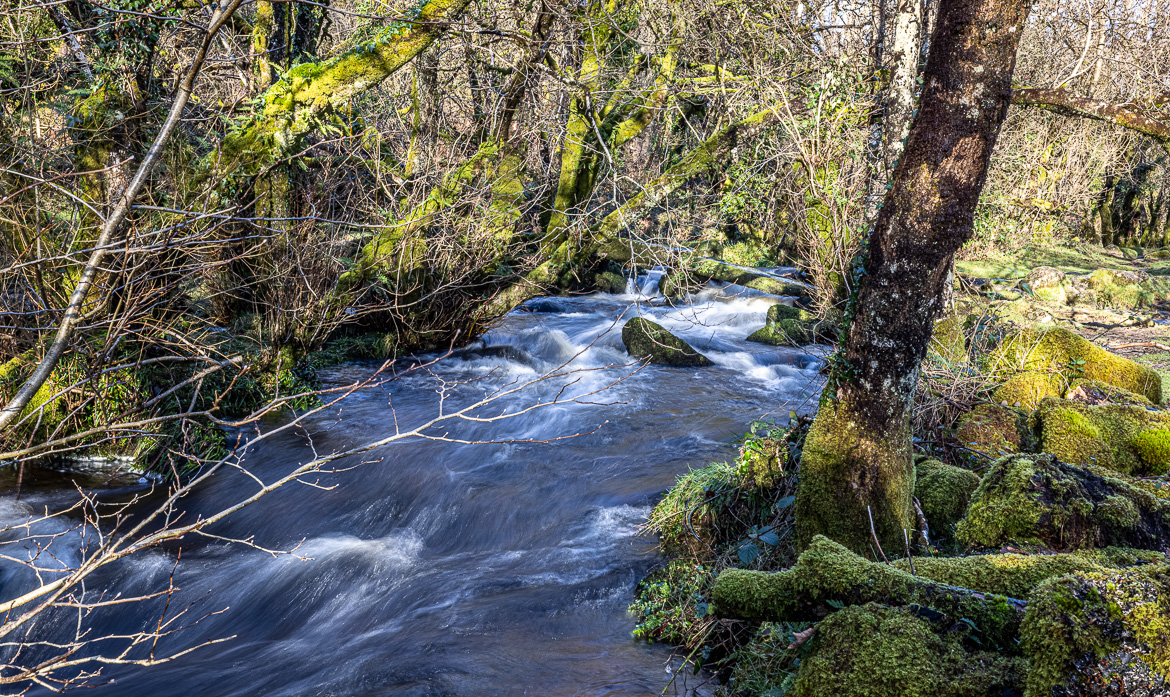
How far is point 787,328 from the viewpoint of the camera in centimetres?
1202

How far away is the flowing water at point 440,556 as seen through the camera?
13.8 feet

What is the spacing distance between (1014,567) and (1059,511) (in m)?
0.81

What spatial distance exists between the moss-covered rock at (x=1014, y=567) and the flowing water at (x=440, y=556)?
1.51 meters

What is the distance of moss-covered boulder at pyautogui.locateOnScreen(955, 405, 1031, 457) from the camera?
4.86 metres

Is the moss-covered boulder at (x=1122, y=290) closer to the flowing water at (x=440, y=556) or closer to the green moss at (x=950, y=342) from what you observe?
the flowing water at (x=440, y=556)

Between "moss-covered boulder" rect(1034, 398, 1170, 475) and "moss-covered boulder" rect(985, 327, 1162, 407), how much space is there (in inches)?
43.0

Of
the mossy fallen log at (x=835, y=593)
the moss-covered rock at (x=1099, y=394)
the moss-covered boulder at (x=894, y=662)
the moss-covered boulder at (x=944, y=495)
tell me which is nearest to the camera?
the moss-covered boulder at (x=894, y=662)

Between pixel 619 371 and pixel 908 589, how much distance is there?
29.1ft

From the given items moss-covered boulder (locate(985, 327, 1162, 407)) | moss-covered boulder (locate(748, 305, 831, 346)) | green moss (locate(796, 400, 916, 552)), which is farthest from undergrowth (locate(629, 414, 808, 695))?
moss-covered boulder (locate(748, 305, 831, 346))

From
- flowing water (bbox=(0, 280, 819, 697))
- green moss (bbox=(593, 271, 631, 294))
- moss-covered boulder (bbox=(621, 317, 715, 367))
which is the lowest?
flowing water (bbox=(0, 280, 819, 697))

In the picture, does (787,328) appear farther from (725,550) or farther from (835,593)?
(835,593)

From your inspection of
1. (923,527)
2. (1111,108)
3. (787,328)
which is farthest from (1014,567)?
(787,328)

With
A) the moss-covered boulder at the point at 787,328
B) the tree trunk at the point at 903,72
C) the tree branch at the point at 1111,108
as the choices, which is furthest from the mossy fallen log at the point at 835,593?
the moss-covered boulder at the point at 787,328

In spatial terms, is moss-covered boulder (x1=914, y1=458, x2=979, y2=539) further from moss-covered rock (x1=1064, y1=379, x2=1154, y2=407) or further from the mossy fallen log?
moss-covered rock (x1=1064, y1=379, x2=1154, y2=407)
